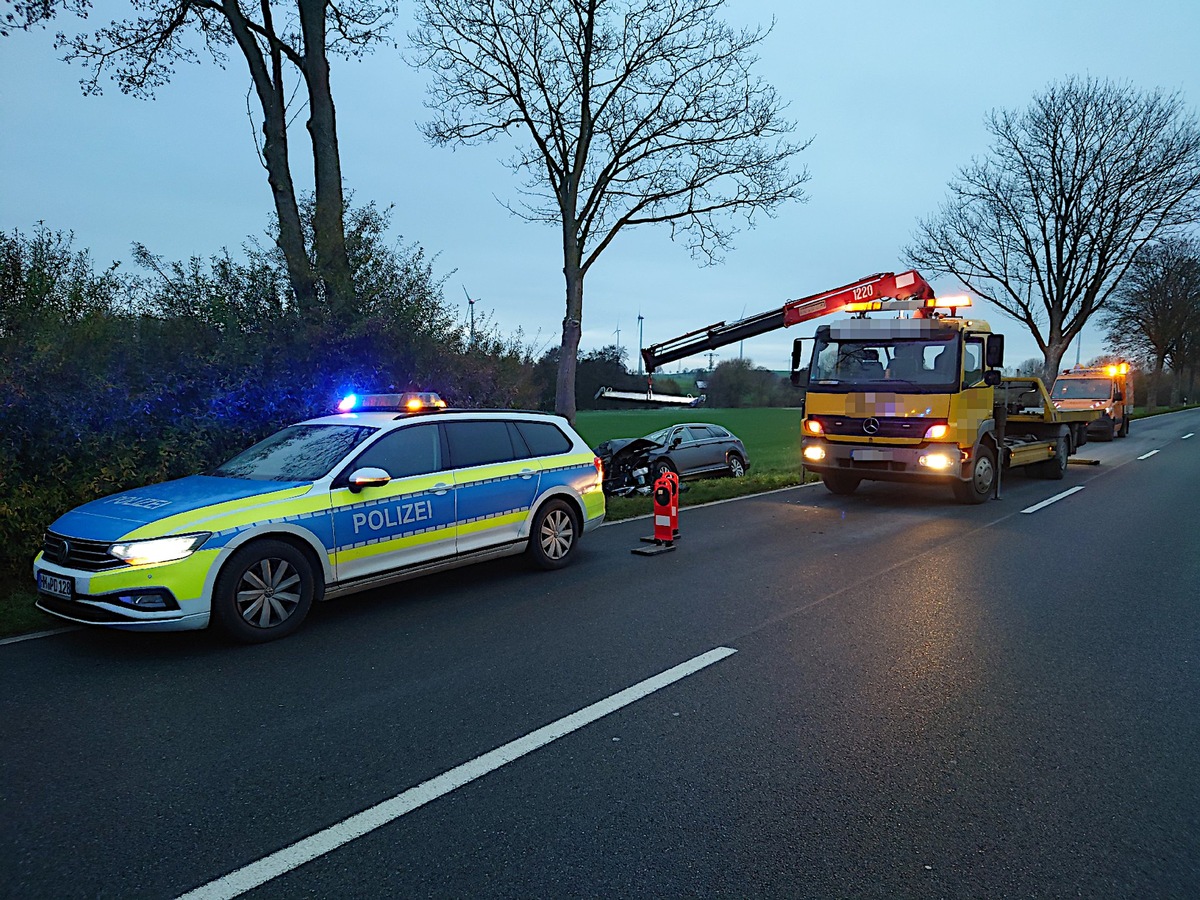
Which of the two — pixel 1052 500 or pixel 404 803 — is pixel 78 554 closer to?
pixel 404 803

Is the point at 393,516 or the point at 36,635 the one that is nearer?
the point at 36,635

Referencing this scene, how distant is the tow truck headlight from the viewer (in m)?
11.7

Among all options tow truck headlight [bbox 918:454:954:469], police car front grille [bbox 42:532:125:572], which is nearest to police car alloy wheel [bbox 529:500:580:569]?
police car front grille [bbox 42:532:125:572]

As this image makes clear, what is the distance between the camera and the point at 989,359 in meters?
12.2

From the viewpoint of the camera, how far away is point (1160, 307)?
175 feet

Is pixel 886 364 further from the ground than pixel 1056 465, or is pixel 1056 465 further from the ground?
pixel 886 364

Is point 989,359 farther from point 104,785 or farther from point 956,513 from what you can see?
point 104,785

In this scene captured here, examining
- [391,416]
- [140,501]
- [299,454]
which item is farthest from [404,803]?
[391,416]

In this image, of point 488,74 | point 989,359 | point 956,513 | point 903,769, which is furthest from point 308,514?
point 488,74

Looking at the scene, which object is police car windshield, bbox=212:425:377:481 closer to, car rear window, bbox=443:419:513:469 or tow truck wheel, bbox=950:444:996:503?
car rear window, bbox=443:419:513:469

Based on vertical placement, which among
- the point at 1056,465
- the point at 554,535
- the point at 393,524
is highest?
the point at 393,524

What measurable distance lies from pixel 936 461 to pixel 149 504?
10.0 metres

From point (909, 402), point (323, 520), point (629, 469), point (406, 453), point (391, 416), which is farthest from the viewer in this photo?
point (629, 469)

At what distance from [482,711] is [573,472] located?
3998mm
